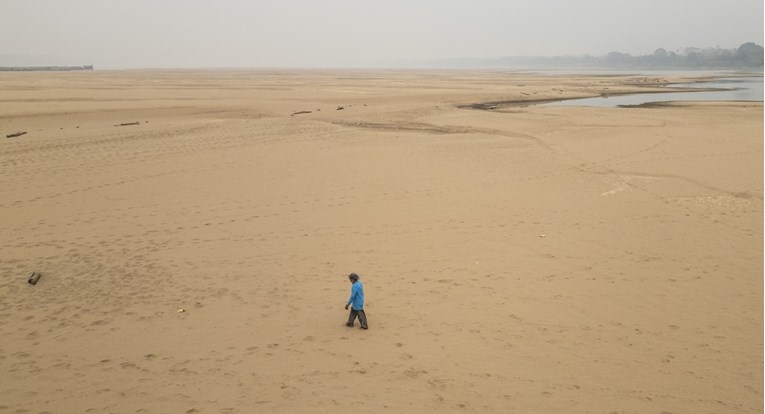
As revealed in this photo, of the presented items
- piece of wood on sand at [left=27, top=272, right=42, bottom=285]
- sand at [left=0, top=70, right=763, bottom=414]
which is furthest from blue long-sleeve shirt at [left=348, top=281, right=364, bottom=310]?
piece of wood on sand at [left=27, top=272, right=42, bottom=285]

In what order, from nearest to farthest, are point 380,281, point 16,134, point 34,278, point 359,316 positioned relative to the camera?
point 359,316, point 34,278, point 380,281, point 16,134

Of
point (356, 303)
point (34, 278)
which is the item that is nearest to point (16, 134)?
point (34, 278)

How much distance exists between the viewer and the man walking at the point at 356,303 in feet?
23.5

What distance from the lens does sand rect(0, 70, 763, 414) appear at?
242 inches

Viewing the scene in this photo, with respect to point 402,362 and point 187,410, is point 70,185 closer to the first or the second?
point 187,410

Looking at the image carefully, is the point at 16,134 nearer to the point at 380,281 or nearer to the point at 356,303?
the point at 380,281

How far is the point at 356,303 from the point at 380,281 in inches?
77.6

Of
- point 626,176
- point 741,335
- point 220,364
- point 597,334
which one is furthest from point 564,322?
point 626,176

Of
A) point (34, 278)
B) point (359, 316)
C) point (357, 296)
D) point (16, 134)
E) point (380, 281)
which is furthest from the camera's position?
point (16, 134)

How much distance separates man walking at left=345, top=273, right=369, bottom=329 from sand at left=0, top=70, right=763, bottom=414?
7.9 inches

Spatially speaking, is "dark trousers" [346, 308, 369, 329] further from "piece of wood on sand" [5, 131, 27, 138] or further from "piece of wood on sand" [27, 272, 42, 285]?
"piece of wood on sand" [5, 131, 27, 138]

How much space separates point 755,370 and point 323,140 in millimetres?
19164

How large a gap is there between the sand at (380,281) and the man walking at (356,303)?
0.66ft

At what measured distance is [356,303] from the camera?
284 inches
